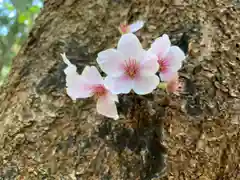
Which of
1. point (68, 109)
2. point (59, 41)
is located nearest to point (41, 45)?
point (59, 41)

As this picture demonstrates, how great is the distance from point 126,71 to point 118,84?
1.0 inches

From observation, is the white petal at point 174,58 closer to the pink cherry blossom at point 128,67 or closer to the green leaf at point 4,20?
the pink cherry blossom at point 128,67

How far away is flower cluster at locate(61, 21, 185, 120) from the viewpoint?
61cm

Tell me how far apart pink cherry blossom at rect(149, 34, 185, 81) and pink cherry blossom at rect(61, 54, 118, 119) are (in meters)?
0.10

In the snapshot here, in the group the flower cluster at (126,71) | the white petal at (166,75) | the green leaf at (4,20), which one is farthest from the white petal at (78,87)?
the green leaf at (4,20)

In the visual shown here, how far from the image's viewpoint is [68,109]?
2.59 feet

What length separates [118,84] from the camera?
623 mm

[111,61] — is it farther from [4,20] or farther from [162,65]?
[4,20]

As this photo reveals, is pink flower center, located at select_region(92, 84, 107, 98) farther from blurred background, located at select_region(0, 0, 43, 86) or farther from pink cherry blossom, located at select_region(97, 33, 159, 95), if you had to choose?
blurred background, located at select_region(0, 0, 43, 86)

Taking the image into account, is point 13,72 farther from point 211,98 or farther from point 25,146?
point 211,98

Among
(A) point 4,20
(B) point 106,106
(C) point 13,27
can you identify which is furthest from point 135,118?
(A) point 4,20

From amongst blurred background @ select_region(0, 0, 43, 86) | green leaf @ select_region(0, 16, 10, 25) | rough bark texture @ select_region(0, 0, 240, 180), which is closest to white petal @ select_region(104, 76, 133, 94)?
rough bark texture @ select_region(0, 0, 240, 180)

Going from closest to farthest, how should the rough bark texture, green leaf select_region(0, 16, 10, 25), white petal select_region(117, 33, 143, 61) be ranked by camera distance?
white petal select_region(117, 33, 143, 61) < the rough bark texture < green leaf select_region(0, 16, 10, 25)

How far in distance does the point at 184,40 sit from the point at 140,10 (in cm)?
17
